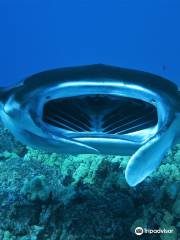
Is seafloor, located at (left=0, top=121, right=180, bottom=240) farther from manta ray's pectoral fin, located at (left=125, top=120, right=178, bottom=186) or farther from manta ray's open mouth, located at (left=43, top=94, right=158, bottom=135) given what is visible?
manta ray's pectoral fin, located at (left=125, top=120, right=178, bottom=186)

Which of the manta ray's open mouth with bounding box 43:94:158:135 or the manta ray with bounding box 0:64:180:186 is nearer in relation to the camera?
the manta ray with bounding box 0:64:180:186

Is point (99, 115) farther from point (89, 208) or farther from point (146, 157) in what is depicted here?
point (89, 208)

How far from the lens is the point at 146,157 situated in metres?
2.21

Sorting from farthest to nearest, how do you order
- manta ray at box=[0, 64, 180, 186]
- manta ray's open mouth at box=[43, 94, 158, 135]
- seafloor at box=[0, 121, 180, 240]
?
1. seafloor at box=[0, 121, 180, 240]
2. manta ray's open mouth at box=[43, 94, 158, 135]
3. manta ray at box=[0, 64, 180, 186]

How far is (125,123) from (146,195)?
4.30 feet

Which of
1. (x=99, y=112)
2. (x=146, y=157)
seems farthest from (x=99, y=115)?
(x=146, y=157)

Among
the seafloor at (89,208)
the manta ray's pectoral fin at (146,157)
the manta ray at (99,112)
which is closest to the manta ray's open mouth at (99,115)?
the manta ray at (99,112)

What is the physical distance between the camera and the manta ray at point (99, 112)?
7.06ft

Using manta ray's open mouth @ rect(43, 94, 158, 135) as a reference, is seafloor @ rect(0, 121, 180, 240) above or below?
below

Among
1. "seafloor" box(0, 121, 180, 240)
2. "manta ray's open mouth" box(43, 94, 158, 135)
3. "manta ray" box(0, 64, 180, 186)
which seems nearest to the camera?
"manta ray" box(0, 64, 180, 186)

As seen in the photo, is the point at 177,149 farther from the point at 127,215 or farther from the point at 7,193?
the point at 7,193

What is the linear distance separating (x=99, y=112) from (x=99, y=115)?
31mm

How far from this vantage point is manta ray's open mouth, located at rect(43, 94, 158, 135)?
2723mm

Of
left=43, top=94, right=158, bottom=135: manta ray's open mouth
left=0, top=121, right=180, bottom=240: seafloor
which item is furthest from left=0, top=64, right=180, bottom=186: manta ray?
left=0, top=121, right=180, bottom=240: seafloor
